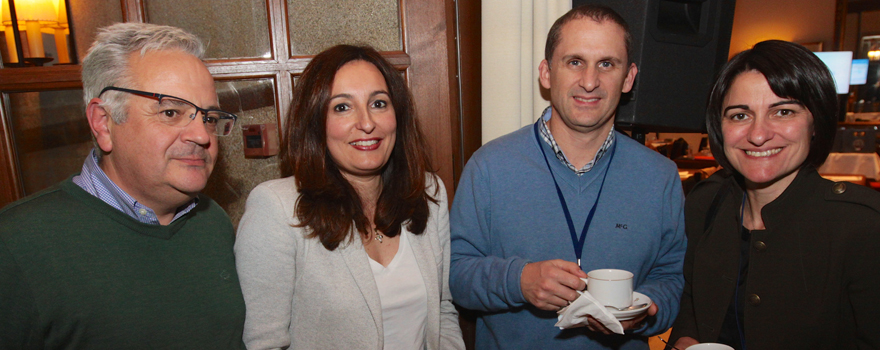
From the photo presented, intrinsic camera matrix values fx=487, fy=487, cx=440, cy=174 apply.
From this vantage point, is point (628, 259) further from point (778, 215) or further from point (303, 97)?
point (303, 97)

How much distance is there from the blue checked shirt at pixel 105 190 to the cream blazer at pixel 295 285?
273mm

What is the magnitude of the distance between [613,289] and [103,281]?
1221 mm

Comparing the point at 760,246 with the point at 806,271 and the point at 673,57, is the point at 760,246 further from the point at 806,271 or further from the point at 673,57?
the point at 673,57

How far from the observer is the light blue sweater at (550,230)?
1599 mm

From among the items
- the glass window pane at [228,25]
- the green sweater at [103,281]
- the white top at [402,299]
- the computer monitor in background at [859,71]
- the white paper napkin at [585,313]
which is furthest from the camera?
the computer monitor in background at [859,71]

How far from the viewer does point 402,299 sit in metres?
1.49

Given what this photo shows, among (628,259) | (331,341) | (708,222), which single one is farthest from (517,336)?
(708,222)

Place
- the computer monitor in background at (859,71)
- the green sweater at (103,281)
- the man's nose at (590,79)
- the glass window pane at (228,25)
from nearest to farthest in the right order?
the green sweater at (103,281) < the man's nose at (590,79) < the glass window pane at (228,25) < the computer monitor in background at (859,71)

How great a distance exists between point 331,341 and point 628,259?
3.23 feet

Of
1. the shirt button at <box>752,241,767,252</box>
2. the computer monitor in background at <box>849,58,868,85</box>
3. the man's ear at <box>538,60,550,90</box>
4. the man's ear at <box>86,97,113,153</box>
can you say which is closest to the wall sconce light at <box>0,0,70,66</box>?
the man's ear at <box>86,97,113,153</box>

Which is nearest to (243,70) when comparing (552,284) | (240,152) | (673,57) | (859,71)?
(240,152)

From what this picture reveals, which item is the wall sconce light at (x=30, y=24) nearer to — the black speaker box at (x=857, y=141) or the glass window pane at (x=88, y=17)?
the glass window pane at (x=88, y=17)

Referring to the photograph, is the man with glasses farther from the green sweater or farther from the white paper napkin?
the white paper napkin

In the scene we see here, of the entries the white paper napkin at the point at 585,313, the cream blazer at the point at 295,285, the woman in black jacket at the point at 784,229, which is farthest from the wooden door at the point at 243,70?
the woman in black jacket at the point at 784,229
